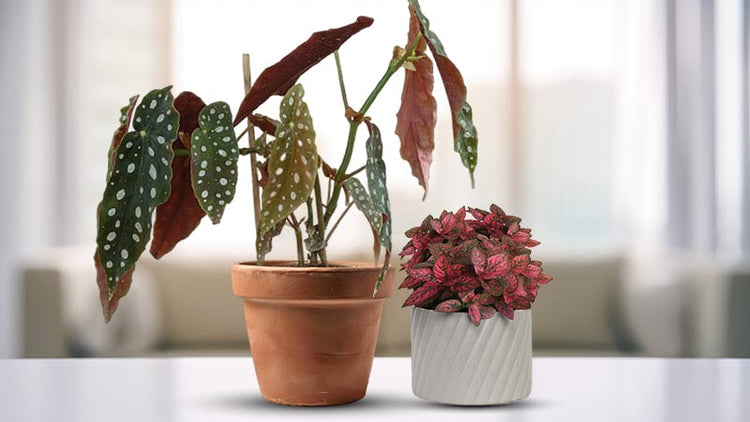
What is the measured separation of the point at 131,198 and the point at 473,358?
39 cm

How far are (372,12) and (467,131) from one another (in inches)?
83.3

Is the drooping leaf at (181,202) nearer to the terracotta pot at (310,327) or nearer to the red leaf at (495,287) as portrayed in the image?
the terracotta pot at (310,327)

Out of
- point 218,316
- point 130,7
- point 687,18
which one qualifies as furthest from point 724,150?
point 130,7

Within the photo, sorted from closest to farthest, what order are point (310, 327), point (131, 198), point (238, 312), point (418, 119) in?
1. point (131, 198)
2. point (310, 327)
3. point (418, 119)
4. point (238, 312)

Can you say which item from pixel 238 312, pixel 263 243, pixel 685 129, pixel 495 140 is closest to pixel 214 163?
pixel 263 243

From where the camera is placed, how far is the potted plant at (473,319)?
2.94ft

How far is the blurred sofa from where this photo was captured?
2758mm

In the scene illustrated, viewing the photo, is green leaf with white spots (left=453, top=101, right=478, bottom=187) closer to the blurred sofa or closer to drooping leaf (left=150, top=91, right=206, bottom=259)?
drooping leaf (left=150, top=91, right=206, bottom=259)

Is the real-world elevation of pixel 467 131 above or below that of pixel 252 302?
above

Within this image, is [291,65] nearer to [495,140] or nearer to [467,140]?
[467,140]

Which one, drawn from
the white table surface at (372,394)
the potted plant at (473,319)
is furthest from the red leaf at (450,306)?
the white table surface at (372,394)

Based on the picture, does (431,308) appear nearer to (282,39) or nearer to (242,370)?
(242,370)

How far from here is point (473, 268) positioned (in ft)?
3.01

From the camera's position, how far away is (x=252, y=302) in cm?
97
